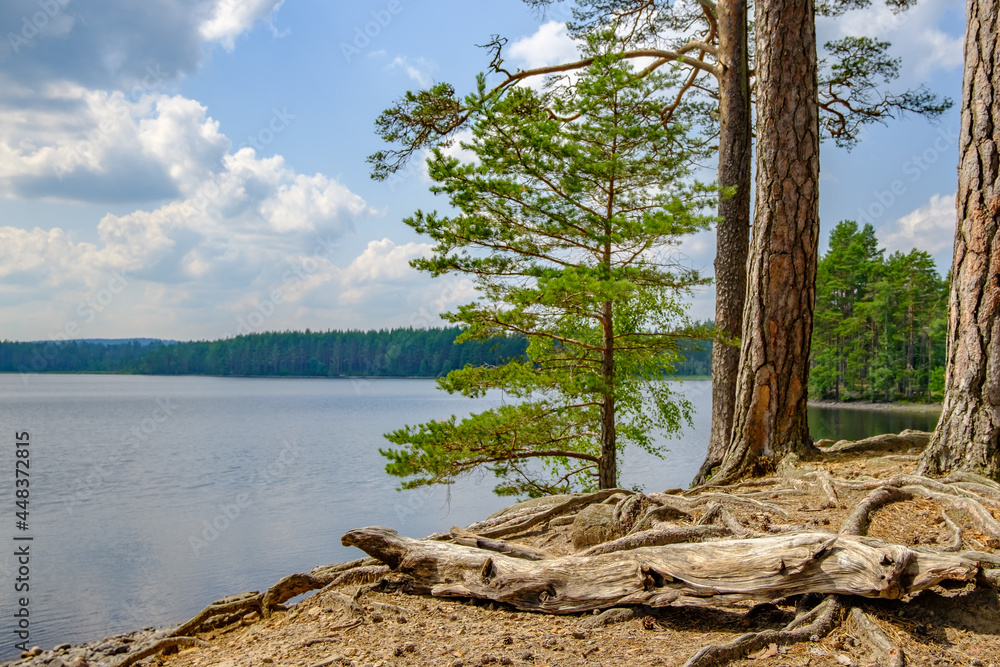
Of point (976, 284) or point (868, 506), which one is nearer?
point (868, 506)

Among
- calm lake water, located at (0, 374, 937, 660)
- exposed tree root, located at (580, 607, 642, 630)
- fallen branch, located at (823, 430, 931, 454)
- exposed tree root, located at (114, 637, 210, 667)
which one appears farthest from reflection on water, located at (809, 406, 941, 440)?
exposed tree root, located at (114, 637, 210, 667)

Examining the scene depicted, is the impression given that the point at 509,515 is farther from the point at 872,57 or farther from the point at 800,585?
the point at 872,57

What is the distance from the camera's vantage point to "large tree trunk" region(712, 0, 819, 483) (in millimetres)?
6648

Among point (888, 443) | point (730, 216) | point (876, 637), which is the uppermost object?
point (730, 216)

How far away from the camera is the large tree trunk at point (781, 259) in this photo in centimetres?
665

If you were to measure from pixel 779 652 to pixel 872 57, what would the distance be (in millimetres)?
10699

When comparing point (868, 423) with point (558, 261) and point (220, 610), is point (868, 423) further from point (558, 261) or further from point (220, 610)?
point (220, 610)

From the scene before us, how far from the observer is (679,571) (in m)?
3.62

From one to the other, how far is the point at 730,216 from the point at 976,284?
3947 mm

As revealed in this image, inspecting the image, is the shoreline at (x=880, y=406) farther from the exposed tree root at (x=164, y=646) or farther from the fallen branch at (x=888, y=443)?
the exposed tree root at (x=164, y=646)

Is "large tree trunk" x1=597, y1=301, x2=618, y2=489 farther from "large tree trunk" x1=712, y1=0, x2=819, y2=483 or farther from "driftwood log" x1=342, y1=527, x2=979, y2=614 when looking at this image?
"driftwood log" x1=342, y1=527, x2=979, y2=614

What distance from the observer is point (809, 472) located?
592 centimetres

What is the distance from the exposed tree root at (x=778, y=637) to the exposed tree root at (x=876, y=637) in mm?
82
